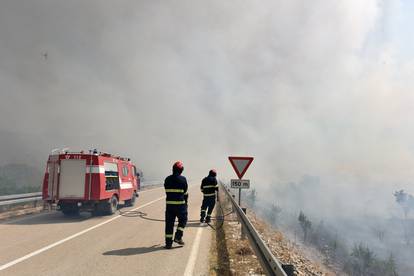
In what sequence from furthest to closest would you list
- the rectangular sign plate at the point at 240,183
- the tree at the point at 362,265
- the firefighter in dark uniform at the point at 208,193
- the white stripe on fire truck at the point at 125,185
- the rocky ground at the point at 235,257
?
the tree at the point at 362,265, the white stripe on fire truck at the point at 125,185, the rectangular sign plate at the point at 240,183, the firefighter in dark uniform at the point at 208,193, the rocky ground at the point at 235,257

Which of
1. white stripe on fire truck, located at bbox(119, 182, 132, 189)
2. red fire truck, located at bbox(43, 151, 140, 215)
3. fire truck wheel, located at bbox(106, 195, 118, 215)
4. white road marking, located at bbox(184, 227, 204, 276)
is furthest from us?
white stripe on fire truck, located at bbox(119, 182, 132, 189)

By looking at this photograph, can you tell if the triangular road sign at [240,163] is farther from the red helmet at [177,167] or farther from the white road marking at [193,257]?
the red helmet at [177,167]

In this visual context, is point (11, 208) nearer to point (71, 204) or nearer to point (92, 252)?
point (71, 204)

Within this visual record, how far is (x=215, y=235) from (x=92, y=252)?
12.4ft

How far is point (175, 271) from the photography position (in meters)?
6.18

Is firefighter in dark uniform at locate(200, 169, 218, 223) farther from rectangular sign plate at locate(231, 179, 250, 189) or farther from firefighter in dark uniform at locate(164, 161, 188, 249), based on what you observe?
firefighter in dark uniform at locate(164, 161, 188, 249)

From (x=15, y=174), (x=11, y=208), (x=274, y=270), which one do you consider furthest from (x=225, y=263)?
(x=15, y=174)

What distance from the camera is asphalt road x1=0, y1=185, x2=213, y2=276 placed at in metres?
6.24

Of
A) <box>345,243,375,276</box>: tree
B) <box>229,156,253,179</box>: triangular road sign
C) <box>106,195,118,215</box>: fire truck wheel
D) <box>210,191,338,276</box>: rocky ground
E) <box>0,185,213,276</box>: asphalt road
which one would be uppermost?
<box>229,156,253,179</box>: triangular road sign

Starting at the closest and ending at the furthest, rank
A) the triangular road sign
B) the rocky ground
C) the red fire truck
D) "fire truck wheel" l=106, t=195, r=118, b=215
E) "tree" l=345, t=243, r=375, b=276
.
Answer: the rocky ground < the triangular road sign < the red fire truck < "fire truck wheel" l=106, t=195, r=118, b=215 < "tree" l=345, t=243, r=375, b=276

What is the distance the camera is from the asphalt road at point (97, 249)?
246 inches

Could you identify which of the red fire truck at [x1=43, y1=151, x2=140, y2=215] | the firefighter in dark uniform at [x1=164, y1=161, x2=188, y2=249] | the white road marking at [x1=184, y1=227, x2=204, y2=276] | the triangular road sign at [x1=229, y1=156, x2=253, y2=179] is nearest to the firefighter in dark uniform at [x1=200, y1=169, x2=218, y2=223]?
the triangular road sign at [x1=229, y1=156, x2=253, y2=179]

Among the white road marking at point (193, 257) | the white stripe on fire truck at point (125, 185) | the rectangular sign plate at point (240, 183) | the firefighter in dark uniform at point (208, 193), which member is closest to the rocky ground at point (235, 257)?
the white road marking at point (193, 257)

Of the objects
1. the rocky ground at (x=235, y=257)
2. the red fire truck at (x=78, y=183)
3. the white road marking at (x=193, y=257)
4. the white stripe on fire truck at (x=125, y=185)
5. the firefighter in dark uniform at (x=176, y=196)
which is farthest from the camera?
the white stripe on fire truck at (x=125, y=185)
